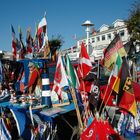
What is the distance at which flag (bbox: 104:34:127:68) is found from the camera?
613 cm

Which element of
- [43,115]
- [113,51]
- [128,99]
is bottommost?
[43,115]

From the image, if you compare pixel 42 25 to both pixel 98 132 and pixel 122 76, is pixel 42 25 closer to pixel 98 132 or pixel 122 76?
pixel 122 76

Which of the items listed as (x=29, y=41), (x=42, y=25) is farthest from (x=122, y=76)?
(x=29, y=41)

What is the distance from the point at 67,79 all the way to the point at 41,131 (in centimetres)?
121

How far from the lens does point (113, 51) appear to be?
6.23 m

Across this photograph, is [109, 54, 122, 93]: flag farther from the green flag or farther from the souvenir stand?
the souvenir stand

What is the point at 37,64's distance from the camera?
895cm

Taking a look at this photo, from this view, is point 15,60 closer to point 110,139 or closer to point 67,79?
point 67,79

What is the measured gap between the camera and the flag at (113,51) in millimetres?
6126

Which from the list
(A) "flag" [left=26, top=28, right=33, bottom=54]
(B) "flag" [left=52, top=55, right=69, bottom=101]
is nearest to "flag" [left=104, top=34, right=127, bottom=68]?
(B) "flag" [left=52, top=55, right=69, bottom=101]

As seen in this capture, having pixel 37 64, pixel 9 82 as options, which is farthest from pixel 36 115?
pixel 9 82

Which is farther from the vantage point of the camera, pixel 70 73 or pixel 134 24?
pixel 134 24

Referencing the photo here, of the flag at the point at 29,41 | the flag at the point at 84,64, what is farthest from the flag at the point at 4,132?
the flag at the point at 29,41

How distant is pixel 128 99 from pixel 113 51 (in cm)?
108
